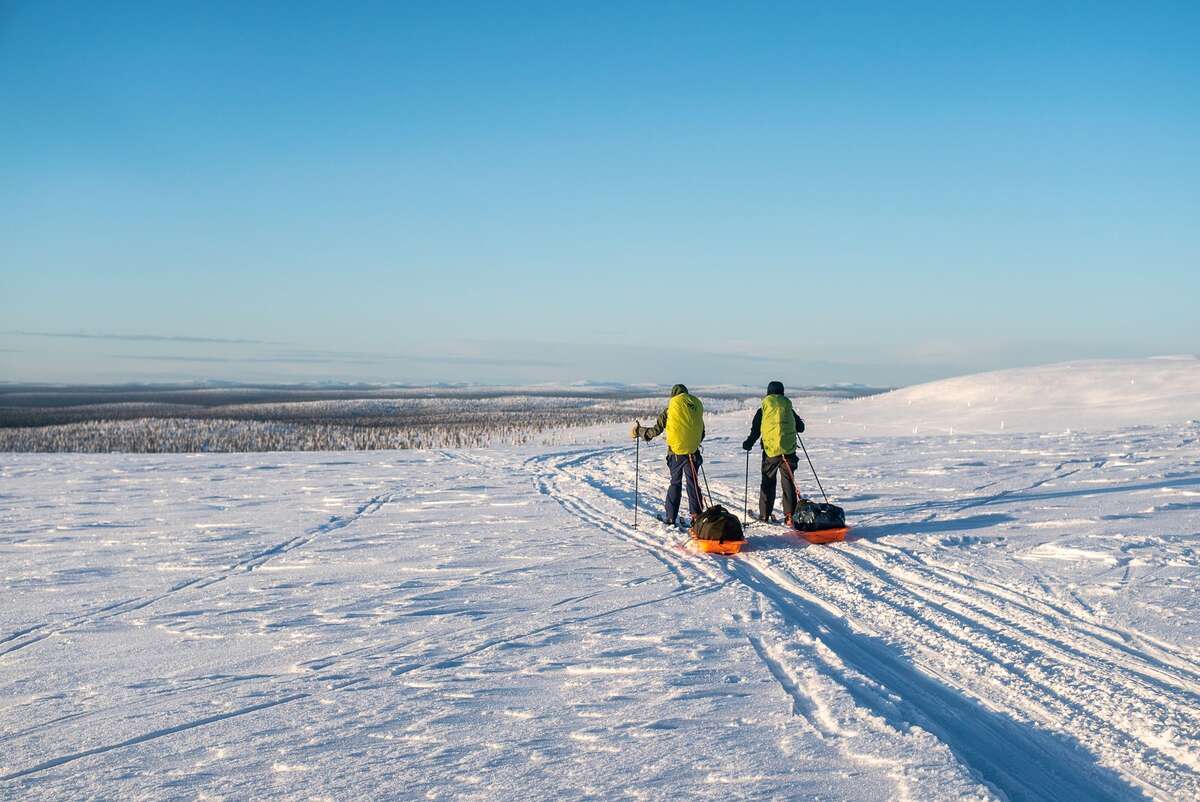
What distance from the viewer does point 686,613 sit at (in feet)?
23.0

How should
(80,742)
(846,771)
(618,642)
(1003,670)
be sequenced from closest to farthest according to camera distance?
1. (846,771)
2. (80,742)
3. (1003,670)
4. (618,642)

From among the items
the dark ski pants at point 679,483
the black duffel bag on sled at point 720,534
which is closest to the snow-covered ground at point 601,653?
the black duffel bag on sled at point 720,534

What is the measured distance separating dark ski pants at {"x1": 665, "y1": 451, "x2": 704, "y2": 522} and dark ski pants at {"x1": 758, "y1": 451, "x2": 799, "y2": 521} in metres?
0.95

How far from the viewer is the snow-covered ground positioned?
405 centimetres

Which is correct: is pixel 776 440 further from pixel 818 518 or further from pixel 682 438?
pixel 818 518

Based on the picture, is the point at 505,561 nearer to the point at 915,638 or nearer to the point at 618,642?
the point at 618,642

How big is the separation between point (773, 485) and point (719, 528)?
2.31m

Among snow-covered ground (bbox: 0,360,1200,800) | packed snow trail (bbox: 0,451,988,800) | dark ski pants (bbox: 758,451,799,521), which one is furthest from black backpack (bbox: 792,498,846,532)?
packed snow trail (bbox: 0,451,988,800)

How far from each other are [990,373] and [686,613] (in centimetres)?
3973

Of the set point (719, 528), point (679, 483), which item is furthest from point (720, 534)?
point (679, 483)

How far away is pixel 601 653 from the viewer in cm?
590

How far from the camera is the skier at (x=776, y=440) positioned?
11.2 m

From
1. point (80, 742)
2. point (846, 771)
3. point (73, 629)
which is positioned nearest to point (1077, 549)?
point (846, 771)

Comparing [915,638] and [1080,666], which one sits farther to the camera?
[915,638]
